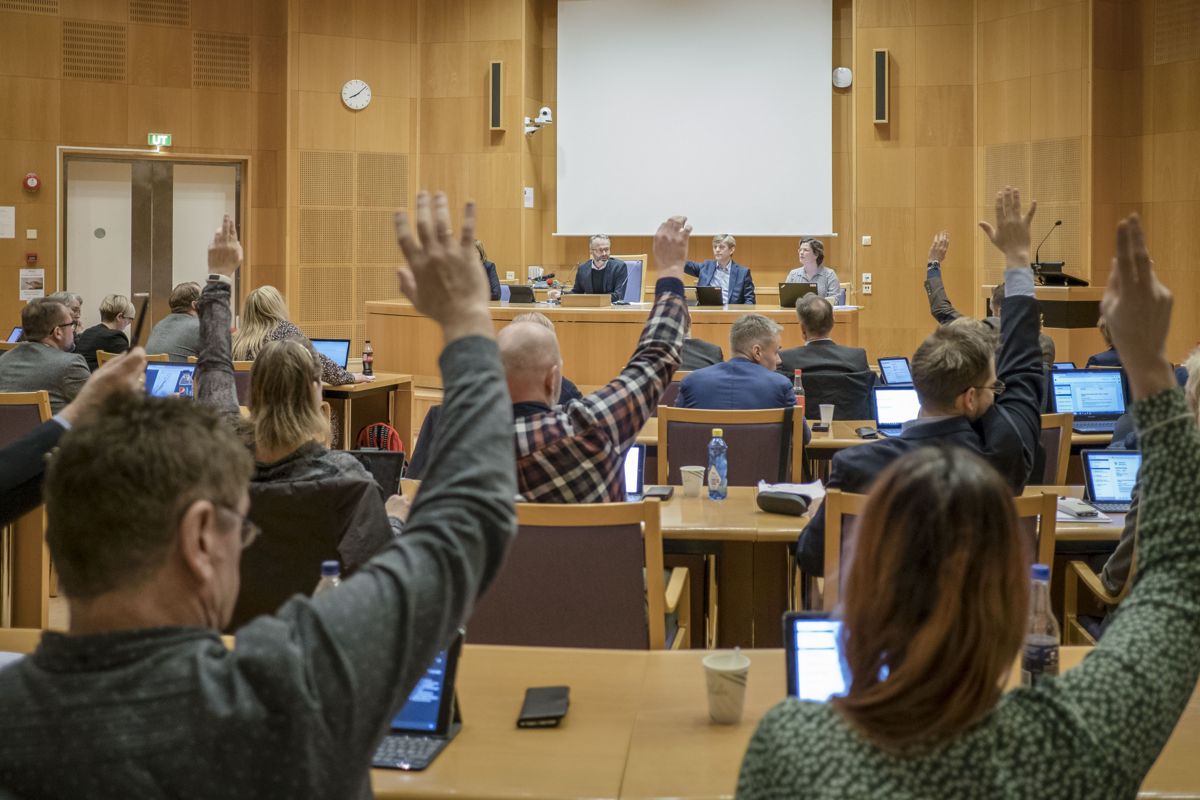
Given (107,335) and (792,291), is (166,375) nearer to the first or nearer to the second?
(107,335)

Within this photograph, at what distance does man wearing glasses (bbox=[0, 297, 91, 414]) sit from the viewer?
6.17 meters

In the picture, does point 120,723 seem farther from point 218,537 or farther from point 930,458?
point 930,458

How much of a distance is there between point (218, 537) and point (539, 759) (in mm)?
896

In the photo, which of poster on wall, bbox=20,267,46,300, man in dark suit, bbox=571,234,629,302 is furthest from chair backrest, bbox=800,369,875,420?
poster on wall, bbox=20,267,46,300

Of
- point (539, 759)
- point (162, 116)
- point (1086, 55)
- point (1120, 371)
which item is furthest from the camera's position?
point (162, 116)

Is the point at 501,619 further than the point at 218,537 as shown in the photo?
Yes

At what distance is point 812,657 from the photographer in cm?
233

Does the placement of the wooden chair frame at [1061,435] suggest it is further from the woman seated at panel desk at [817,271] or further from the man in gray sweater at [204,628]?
the woman seated at panel desk at [817,271]

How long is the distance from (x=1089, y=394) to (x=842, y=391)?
52.5 inches

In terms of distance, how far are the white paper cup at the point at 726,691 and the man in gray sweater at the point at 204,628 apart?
3.04ft

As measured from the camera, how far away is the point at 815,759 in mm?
1291

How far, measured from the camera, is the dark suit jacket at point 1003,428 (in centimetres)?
360

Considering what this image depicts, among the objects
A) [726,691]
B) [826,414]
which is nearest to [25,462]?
[726,691]

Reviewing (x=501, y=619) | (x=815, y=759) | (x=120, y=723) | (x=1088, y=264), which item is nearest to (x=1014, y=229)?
(x=501, y=619)
